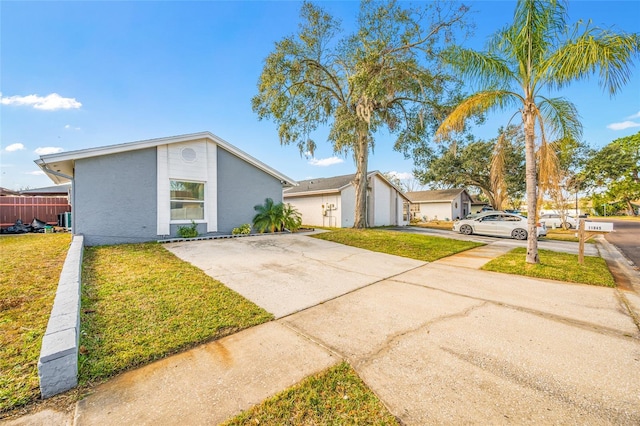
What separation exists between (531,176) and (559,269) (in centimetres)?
237

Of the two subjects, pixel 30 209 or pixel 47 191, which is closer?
pixel 30 209

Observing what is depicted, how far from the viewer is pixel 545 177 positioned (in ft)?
21.4

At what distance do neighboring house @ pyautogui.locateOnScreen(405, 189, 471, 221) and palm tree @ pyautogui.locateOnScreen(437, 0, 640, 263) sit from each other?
23.5 meters

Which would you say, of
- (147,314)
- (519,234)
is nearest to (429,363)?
(147,314)

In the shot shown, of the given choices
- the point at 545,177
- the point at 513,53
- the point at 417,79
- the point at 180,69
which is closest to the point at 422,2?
the point at 417,79

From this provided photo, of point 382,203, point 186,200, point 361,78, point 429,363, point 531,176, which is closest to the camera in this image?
point 429,363

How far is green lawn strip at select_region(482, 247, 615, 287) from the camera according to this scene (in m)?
5.48

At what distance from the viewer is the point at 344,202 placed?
17969 millimetres

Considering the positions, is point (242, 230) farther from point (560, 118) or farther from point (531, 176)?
point (560, 118)

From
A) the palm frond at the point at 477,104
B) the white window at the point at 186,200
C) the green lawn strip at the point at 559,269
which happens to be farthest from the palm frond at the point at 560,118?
the white window at the point at 186,200

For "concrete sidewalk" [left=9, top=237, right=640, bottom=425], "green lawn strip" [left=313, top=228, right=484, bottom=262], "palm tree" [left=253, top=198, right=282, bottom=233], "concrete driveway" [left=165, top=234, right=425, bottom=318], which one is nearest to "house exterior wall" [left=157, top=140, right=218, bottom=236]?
"concrete driveway" [left=165, top=234, right=425, bottom=318]

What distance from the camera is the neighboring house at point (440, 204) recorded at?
2909 centimetres

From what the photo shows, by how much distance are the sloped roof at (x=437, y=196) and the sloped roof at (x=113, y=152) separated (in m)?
23.8

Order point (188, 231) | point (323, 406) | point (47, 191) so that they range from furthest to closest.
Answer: point (47, 191) < point (188, 231) < point (323, 406)
